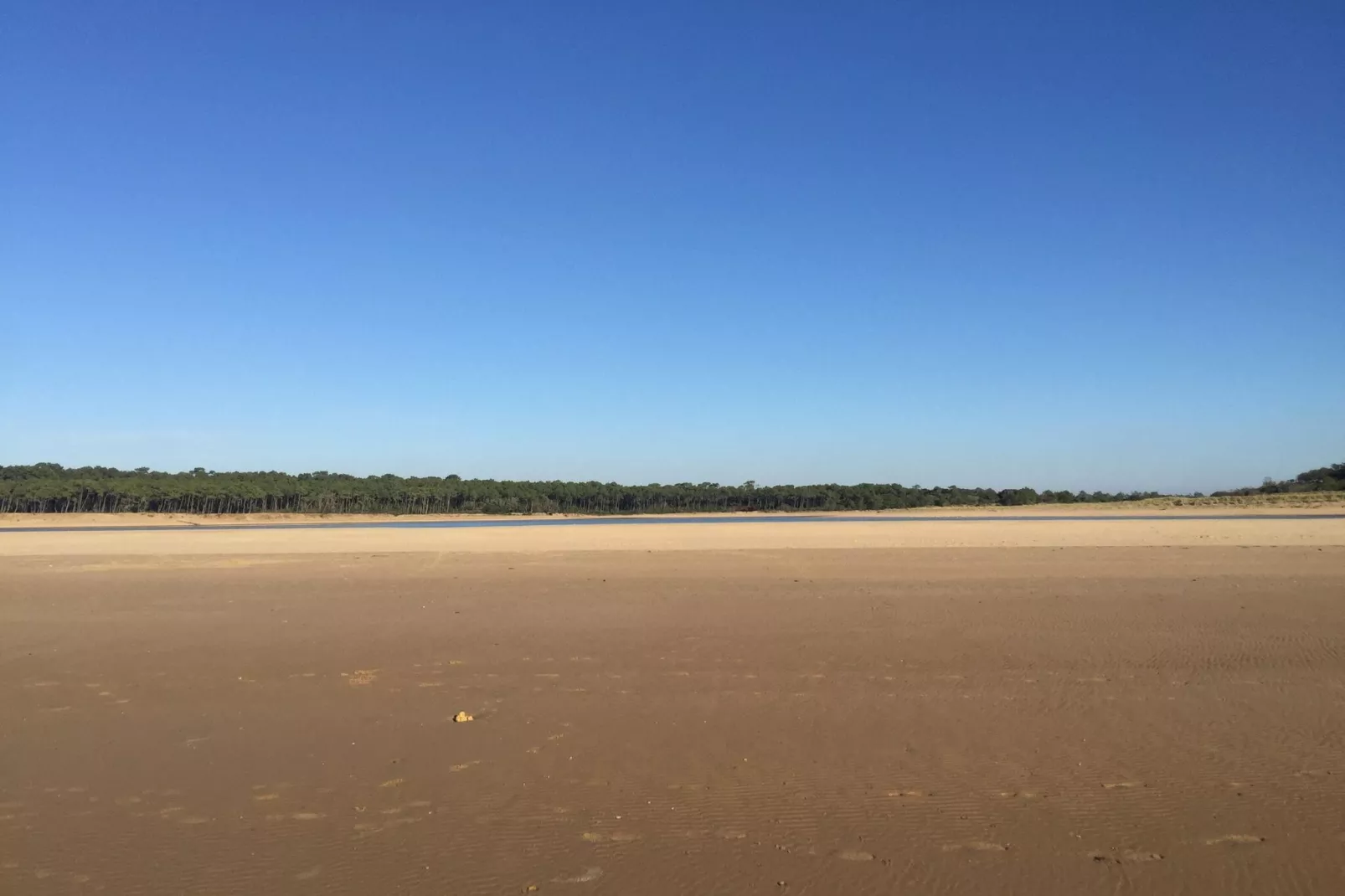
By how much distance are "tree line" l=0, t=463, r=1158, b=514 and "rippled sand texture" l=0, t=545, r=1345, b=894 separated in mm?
68808

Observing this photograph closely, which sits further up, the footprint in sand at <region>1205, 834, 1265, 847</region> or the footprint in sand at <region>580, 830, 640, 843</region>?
the footprint in sand at <region>1205, 834, 1265, 847</region>

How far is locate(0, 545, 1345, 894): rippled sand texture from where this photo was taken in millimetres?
5055

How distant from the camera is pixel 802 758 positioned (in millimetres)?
6785

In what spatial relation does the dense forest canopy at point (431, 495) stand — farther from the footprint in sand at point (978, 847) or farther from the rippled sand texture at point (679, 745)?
the footprint in sand at point (978, 847)

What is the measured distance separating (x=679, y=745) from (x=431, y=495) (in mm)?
79544

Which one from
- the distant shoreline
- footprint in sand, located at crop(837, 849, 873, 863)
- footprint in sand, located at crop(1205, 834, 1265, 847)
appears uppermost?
the distant shoreline

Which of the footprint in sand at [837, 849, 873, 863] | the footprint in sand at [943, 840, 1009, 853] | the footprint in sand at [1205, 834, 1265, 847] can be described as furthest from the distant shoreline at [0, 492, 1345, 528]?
the footprint in sand at [837, 849, 873, 863]

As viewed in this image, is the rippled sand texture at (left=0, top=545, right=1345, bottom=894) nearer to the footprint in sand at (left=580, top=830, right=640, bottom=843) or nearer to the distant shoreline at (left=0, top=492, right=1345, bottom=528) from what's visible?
the footprint in sand at (left=580, top=830, right=640, bottom=843)

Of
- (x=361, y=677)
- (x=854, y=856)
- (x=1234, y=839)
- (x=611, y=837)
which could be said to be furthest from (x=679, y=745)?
(x=361, y=677)

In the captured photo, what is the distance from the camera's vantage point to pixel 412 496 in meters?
81.5

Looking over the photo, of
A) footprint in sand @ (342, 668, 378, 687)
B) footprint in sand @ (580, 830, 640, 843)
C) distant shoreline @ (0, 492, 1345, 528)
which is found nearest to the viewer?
footprint in sand @ (580, 830, 640, 843)

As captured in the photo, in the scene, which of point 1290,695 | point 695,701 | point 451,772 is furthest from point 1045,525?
point 451,772

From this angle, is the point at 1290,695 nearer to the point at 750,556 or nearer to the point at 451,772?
the point at 451,772

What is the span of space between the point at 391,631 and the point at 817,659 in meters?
6.01
